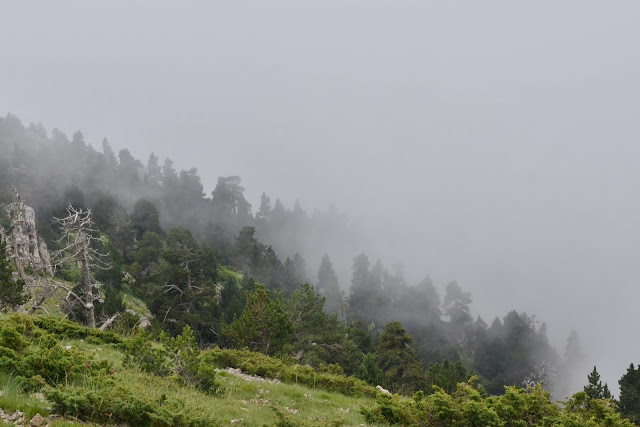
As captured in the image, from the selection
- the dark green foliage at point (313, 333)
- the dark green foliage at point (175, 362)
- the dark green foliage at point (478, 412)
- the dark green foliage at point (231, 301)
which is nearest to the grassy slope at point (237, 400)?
the dark green foliage at point (175, 362)

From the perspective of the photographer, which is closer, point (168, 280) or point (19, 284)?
point (19, 284)

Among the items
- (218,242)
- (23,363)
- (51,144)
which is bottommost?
(23,363)

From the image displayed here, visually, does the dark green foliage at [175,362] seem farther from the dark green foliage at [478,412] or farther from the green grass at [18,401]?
the dark green foliage at [478,412]

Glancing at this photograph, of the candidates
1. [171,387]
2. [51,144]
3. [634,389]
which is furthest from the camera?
[51,144]

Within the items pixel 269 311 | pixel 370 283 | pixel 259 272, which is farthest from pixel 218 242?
pixel 269 311

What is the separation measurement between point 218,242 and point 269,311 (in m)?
78.6

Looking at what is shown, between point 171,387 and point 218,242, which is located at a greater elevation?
point 218,242

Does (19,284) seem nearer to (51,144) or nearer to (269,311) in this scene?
(269,311)

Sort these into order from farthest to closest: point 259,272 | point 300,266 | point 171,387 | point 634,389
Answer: point 300,266 < point 259,272 < point 634,389 < point 171,387

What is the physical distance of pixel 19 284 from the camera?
20.3m

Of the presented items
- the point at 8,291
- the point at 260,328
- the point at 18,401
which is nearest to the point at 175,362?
the point at 18,401

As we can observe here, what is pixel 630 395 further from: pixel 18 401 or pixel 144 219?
pixel 144 219

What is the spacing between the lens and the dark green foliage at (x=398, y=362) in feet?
123

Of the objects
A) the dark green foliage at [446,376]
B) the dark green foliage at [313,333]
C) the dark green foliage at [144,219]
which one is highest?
the dark green foliage at [144,219]
